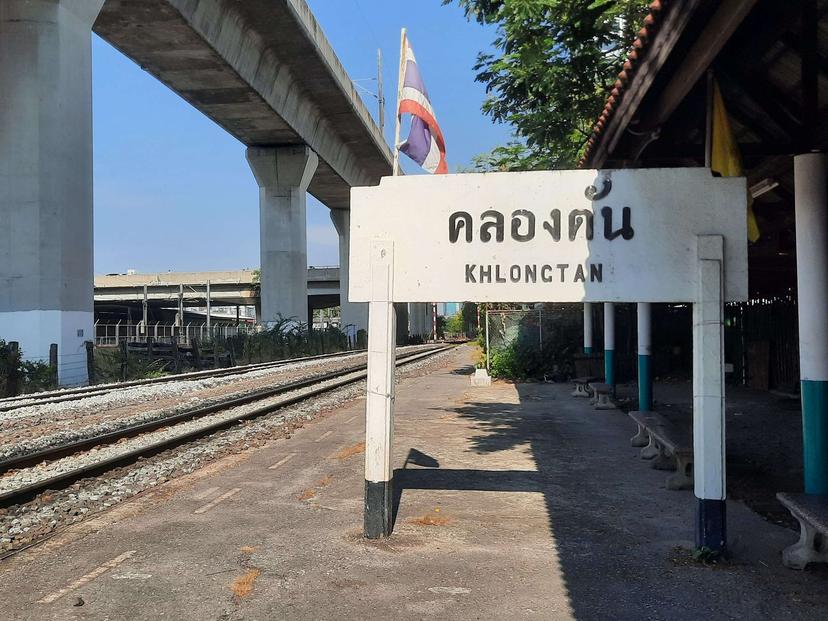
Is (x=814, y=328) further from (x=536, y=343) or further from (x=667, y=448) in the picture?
(x=536, y=343)

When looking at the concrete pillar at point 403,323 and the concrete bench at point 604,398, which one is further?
the concrete pillar at point 403,323

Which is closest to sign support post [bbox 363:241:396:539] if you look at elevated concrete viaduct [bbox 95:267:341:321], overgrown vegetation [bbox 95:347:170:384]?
overgrown vegetation [bbox 95:347:170:384]

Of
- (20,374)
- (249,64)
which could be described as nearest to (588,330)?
(20,374)

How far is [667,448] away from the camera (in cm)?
786

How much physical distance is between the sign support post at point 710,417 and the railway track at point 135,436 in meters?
6.28

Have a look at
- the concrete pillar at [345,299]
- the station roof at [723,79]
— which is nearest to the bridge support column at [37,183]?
the station roof at [723,79]

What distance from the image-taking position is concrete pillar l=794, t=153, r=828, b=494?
558 cm

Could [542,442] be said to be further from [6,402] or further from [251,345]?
[251,345]

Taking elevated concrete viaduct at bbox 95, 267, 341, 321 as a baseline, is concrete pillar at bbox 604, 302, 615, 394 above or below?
below

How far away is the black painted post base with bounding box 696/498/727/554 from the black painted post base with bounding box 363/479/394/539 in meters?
2.36

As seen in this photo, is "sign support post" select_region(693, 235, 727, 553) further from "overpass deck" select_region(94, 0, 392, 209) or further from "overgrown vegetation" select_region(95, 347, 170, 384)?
"overpass deck" select_region(94, 0, 392, 209)

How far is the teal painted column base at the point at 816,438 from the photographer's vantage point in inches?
219

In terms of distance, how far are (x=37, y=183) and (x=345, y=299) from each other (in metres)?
37.6

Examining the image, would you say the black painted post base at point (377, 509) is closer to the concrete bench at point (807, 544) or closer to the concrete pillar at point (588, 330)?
the concrete bench at point (807, 544)
